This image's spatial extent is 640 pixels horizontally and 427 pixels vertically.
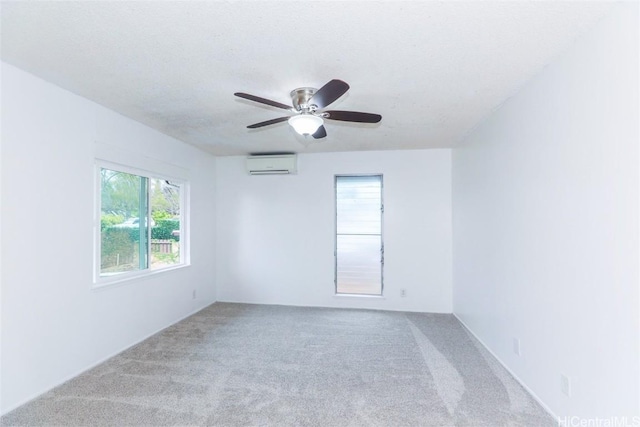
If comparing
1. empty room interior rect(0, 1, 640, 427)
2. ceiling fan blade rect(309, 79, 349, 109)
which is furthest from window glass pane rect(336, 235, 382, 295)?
ceiling fan blade rect(309, 79, 349, 109)

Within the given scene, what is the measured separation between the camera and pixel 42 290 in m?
2.25

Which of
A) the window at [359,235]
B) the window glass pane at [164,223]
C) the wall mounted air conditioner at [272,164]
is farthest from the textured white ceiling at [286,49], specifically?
the window at [359,235]

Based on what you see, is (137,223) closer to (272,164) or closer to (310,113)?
(272,164)

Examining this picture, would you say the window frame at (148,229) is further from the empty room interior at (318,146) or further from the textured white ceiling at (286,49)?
the textured white ceiling at (286,49)

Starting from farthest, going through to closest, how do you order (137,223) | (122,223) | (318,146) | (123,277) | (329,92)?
(318,146) → (137,223) → (122,223) → (123,277) → (329,92)

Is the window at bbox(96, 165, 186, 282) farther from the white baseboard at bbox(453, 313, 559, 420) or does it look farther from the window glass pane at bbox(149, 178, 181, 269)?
the white baseboard at bbox(453, 313, 559, 420)

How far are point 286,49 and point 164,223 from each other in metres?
2.91

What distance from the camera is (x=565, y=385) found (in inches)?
→ 72.6

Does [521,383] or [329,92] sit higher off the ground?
[329,92]

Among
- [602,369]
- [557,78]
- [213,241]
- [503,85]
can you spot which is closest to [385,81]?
[503,85]

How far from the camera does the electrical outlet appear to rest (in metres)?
1.81

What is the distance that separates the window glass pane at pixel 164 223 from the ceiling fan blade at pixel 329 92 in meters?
2.52

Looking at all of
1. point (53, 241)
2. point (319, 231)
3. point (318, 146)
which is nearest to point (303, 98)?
point (318, 146)

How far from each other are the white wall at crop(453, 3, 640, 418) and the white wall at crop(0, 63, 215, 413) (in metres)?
3.57
